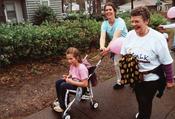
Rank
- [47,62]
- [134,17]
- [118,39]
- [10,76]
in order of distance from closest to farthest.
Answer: [134,17]
[118,39]
[10,76]
[47,62]

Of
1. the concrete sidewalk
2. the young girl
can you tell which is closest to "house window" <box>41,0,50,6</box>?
the concrete sidewalk

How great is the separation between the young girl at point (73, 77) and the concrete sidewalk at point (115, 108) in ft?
1.60

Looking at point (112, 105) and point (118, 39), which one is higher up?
point (118, 39)

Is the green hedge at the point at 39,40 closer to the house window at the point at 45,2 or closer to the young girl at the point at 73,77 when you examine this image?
the young girl at the point at 73,77

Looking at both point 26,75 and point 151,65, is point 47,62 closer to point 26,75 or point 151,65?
point 26,75

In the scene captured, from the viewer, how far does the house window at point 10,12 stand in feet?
62.5

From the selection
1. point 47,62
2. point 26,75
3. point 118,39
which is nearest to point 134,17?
point 118,39

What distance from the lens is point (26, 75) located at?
650 centimetres

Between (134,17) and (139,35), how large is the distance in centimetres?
27

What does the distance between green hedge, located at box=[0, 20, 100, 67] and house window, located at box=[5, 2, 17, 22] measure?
38.1 feet

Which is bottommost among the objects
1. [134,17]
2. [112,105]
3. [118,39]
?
[112,105]

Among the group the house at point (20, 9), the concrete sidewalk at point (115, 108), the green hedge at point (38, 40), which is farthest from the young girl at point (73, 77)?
the house at point (20, 9)

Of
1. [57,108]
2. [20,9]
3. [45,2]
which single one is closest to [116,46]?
[57,108]

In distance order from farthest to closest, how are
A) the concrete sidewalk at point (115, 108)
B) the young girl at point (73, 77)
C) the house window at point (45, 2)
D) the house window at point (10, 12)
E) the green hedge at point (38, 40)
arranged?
the house window at point (45, 2), the house window at point (10, 12), the green hedge at point (38, 40), the concrete sidewalk at point (115, 108), the young girl at point (73, 77)
